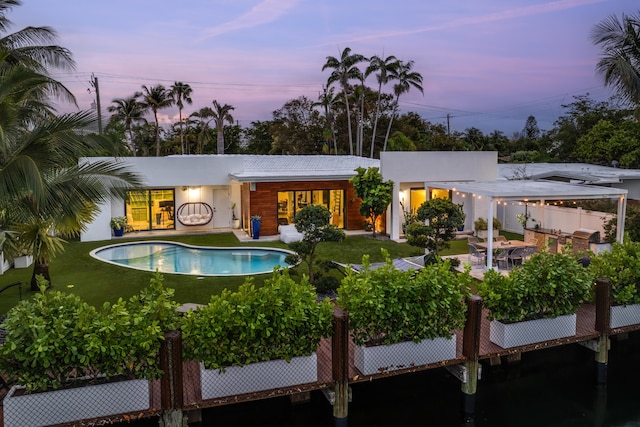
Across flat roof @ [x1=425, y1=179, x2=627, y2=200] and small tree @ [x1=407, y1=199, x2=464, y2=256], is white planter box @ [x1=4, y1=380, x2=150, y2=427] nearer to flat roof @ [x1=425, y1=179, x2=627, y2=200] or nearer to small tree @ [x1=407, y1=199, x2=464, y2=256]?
small tree @ [x1=407, y1=199, x2=464, y2=256]

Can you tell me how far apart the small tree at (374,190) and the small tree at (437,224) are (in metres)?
5.07

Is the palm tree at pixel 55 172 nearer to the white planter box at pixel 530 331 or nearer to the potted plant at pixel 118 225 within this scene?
the white planter box at pixel 530 331

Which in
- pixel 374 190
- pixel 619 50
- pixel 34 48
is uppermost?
pixel 619 50

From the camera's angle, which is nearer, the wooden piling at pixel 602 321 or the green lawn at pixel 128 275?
the wooden piling at pixel 602 321

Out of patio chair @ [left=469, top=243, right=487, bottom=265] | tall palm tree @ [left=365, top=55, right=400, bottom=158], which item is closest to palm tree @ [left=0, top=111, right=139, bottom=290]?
patio chair @ [left=469, top=243, right=487, bottom=265]

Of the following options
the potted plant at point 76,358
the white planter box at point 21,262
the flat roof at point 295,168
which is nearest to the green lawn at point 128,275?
the white planter box at point 21,262

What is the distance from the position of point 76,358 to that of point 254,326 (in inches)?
76.4

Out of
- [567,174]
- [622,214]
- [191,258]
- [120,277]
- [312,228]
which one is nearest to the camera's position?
[312,228]

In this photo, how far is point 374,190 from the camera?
1753cm

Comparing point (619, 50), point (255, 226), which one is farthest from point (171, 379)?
point (619, 50)

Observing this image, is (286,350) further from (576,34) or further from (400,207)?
(576,34)

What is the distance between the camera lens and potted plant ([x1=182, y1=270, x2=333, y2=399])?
19.1 feet

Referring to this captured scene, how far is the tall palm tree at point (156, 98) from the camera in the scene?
3628cm

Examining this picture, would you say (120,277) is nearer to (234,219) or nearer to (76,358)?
(76,358)
